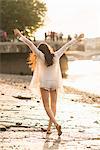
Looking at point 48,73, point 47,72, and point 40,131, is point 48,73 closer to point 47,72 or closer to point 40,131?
point 47,72

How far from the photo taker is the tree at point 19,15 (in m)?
60.6

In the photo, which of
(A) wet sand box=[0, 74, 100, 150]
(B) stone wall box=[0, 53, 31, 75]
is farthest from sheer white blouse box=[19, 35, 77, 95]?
(B) stone wall box=[0, 53, 31, 75]

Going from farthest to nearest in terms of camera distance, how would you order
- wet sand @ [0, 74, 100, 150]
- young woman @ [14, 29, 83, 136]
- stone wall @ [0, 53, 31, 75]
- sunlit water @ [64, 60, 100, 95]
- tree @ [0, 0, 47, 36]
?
tree @ [0, 0, 47, 36], stone wall @ [0, 53, 31, 75], sunlit water @ [64, 60, 100, 95], young woman @ [14, 29, 83, 136], wet sand @ [0, 74, 100, 150]

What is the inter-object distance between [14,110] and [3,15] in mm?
48123

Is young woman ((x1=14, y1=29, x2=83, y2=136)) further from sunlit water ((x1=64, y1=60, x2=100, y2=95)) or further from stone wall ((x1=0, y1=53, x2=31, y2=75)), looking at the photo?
stone wall ((x1=0, y1=53, x2=31, y2=75))

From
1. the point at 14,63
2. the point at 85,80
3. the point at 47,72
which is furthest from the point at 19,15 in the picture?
the point at 47,72

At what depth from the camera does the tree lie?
6059 centimetres

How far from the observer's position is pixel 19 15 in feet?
203

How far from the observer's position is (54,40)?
173 feet

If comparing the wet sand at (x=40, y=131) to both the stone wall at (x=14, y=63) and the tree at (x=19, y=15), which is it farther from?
the tree at (x=19, y=15)

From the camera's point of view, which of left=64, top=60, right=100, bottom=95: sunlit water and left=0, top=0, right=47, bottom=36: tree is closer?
left=64, top=60, right=100, bottom=95: sunlit water

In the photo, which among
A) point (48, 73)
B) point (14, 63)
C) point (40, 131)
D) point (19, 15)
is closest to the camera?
point (48, 73)

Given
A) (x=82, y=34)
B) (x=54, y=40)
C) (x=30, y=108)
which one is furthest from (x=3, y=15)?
(x=82, y=34)

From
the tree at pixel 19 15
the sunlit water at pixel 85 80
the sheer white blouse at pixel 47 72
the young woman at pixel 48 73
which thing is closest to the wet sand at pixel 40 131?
the young woman at pixel 48 73
